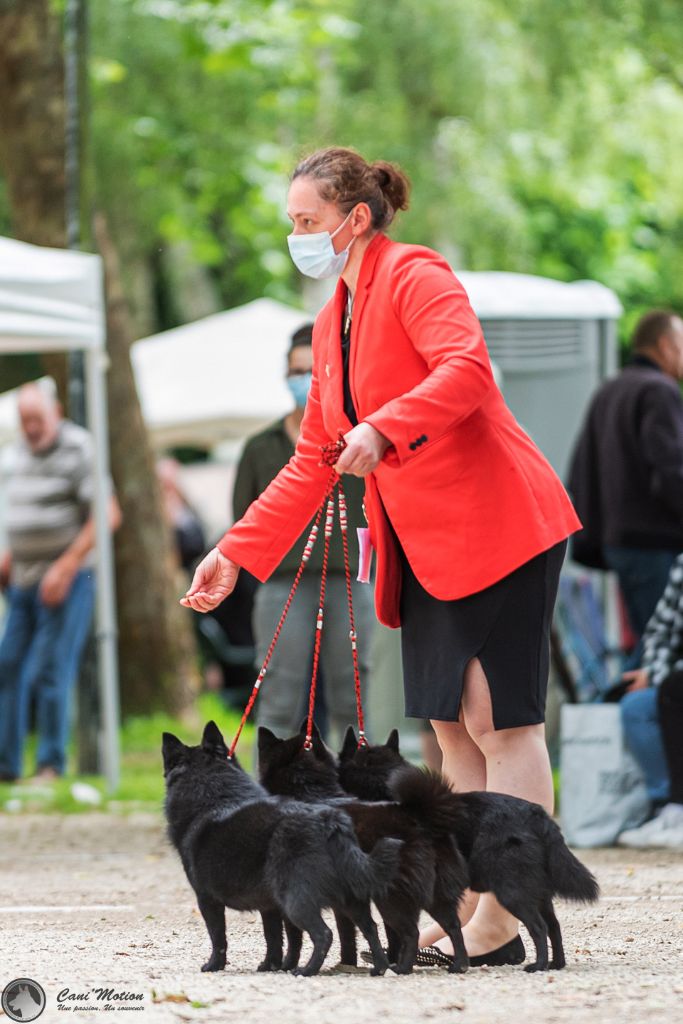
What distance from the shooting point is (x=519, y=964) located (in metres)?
4.51

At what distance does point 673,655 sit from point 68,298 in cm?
339

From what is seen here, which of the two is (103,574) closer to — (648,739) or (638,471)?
(638,471)

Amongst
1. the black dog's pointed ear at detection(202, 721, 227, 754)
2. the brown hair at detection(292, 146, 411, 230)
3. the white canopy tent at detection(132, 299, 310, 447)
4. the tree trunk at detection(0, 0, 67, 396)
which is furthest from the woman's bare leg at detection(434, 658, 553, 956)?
the white canopy tent at detection(132, 299, 310, 447)

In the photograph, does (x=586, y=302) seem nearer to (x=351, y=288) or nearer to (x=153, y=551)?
(x=153, y=551)

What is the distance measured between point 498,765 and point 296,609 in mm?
2884

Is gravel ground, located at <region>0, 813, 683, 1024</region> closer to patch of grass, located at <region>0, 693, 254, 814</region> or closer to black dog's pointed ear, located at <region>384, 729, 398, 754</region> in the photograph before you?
black dog's pointed ear, located at <region>384, 729, 398, 754</region>

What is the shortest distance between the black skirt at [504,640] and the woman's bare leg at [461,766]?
0.70 ft

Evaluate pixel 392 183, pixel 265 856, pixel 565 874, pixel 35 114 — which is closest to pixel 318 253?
pixel 392 183

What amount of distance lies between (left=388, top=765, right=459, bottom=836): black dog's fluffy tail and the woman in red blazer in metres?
0.22

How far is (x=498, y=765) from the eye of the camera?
4422mm

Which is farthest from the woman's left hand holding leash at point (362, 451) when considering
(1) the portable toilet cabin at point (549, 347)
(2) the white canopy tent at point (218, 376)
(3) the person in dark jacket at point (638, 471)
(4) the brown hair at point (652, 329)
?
(2) the white canopy tent at point (218, 376)

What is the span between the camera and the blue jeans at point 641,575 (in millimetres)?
9125

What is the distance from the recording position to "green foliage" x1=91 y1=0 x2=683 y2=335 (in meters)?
17.6

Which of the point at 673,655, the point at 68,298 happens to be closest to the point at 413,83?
the point at 68,298
